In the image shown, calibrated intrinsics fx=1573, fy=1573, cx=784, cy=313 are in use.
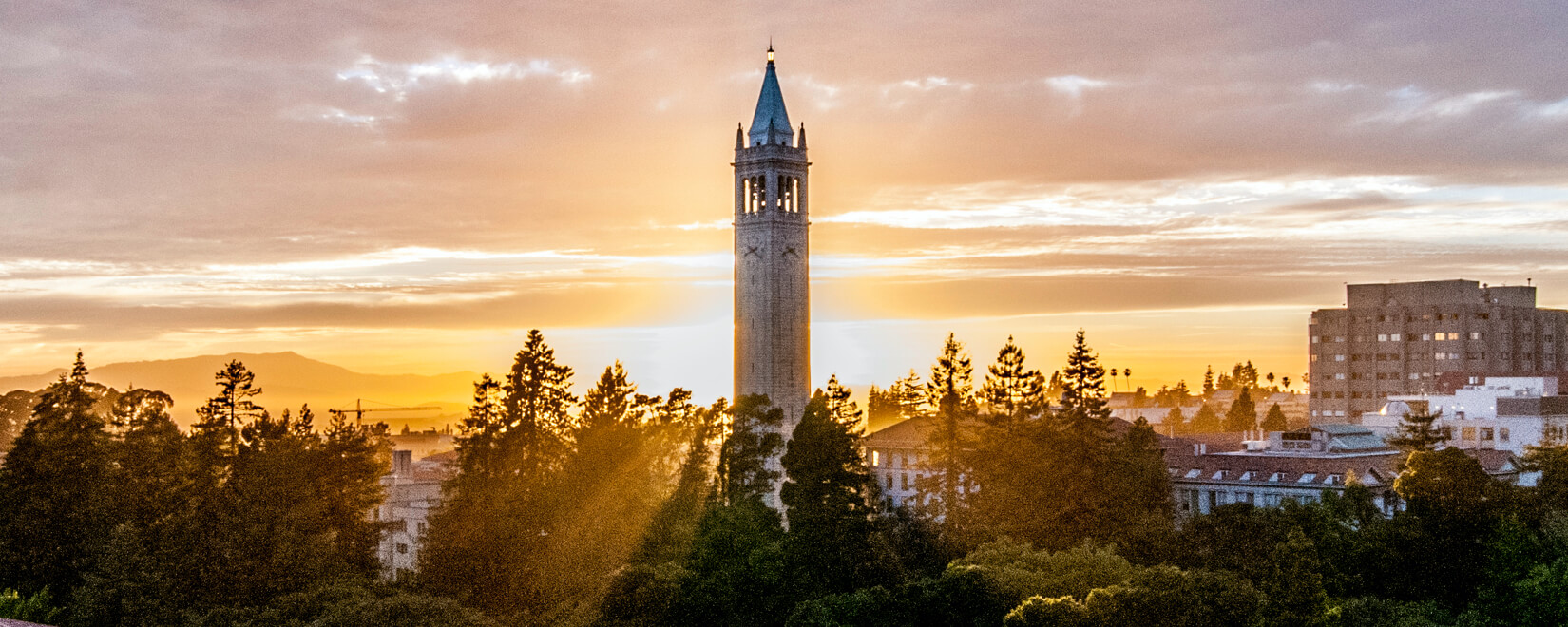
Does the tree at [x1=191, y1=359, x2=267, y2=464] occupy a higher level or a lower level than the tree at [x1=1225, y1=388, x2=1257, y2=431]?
higher

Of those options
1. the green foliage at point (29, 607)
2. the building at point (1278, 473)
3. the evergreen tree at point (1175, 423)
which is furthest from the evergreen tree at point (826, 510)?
the evergreen tree at point (1175, 423)

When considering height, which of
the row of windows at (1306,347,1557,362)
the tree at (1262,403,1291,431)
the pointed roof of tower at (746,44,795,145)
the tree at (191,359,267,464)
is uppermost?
the pointed roof of tower at (746,44,795,145)

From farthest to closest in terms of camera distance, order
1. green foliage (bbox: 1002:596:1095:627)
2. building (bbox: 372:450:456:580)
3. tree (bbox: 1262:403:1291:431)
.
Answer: tree (bbox: 1262:403:1291:431) → building (bbox: 372:450:456:580) → green foliage (bbox: 1002:596:1095:627)

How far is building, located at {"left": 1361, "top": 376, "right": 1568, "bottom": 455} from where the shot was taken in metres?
120

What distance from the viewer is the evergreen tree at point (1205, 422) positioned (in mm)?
172625

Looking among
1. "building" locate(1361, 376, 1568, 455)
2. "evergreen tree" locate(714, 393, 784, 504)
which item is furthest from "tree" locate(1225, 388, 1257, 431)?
"evergreen tree" locate(714, 393, 784, 504)

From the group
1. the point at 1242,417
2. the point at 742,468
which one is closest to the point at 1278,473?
the point at 742,468

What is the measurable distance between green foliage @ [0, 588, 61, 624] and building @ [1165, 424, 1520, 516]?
57243 millimetres

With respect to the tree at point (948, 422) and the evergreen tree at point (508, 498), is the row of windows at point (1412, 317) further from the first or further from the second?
the evergreen tree at point (508, 498)

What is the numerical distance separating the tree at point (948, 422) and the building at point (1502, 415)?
Answer: 4893 centimetres

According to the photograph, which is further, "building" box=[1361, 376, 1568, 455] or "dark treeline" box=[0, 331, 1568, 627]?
"building" box=[1361, 376, 1568, 455]

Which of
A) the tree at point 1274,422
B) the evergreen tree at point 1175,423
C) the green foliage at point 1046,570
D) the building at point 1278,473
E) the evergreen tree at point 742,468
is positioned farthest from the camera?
the evergreen tree at point 1175,423

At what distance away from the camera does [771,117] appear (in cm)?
12069

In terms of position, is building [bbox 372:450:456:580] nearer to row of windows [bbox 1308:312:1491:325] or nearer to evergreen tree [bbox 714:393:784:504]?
evergreen tree [bbox 714:393:784:504]
